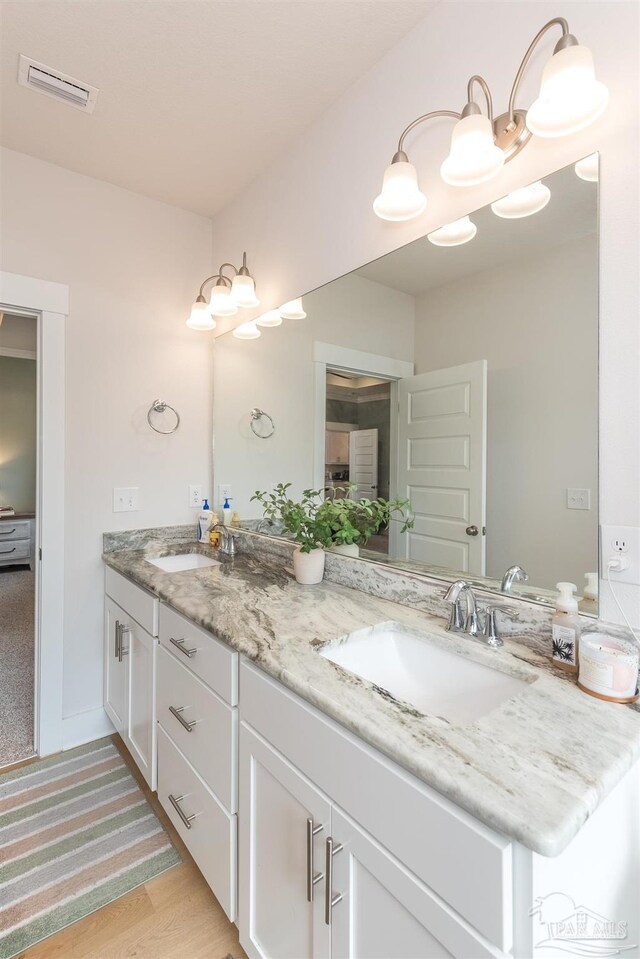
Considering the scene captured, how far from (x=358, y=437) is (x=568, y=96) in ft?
3.42

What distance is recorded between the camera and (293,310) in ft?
6.27

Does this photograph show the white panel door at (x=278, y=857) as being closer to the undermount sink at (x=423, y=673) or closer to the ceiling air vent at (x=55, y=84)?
the undermount sink at (x=423, y=673)

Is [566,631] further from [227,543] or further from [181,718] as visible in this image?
[227,543]

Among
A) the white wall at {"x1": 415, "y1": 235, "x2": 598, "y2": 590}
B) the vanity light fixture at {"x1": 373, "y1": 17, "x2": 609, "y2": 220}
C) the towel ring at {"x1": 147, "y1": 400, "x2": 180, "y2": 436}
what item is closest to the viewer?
the vanity light fixture at {"x1": 373, "y1": 17, "x2": 609, "y2": 220}

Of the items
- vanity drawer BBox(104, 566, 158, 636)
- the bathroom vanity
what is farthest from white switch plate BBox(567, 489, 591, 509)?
vanity drawer BBox(104, 566, 158, 636)

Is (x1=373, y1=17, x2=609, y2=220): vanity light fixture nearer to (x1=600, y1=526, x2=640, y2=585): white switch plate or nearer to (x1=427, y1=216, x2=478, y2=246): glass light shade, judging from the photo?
(x1=427, y1=216, x2=478, y2=246): glass light shade

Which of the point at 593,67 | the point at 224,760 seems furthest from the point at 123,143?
the point at 224,760

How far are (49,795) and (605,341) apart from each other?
95.2 inches

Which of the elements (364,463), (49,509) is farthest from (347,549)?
(49,509)

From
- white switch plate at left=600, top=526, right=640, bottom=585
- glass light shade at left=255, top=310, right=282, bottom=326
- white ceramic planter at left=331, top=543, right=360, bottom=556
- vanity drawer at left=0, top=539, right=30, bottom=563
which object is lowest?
vanity drawer at left=0, top=539, right=30, bottom=563

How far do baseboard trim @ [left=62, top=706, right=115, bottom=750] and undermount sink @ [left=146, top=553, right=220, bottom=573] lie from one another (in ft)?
2.49

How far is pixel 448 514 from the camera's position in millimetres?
1349

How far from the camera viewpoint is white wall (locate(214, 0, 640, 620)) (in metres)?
0.93

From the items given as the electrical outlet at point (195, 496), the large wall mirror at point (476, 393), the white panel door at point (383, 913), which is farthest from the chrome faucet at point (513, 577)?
the electrical outlet at point (195, 496)
